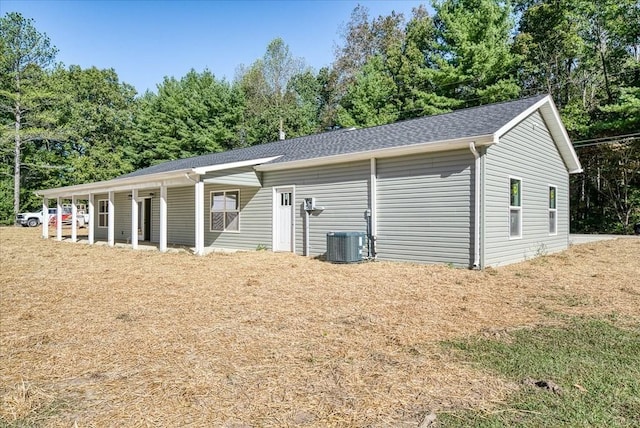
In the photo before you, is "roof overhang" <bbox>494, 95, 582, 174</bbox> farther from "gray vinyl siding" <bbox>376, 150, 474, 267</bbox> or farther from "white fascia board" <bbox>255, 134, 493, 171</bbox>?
"gray vinyl siding" <bbox>376, 150, 474, 267</bbox>

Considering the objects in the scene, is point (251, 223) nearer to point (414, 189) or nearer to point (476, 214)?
point (414, 189)

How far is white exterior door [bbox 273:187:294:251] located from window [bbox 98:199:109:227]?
12.8 meters

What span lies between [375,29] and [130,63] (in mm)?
20093

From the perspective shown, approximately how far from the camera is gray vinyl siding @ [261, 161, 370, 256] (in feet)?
34.6

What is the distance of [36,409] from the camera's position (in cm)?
277

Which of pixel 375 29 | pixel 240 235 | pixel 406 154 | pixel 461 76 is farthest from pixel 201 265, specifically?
pixel 375 29

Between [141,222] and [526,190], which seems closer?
[526,190]

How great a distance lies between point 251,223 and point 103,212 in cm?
1229

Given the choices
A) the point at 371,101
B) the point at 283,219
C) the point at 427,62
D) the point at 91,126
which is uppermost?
the point at 427,62

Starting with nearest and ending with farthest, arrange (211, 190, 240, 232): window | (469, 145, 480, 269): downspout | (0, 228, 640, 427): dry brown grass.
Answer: (0, 228, 640, 427): dry brown grass, (469, 145, 480, 269): downspout, (211, 190, 240, 232): window

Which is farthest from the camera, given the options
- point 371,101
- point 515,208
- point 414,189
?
point 371,101

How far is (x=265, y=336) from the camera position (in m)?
4.45

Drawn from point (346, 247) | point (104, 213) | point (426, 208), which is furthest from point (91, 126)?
point (426, 208)

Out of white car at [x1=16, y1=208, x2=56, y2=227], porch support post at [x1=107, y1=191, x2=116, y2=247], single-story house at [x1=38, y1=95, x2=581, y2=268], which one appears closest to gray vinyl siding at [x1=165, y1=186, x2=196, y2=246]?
single-story house at [x1=38, y1=95, x2=581, y2=268]
